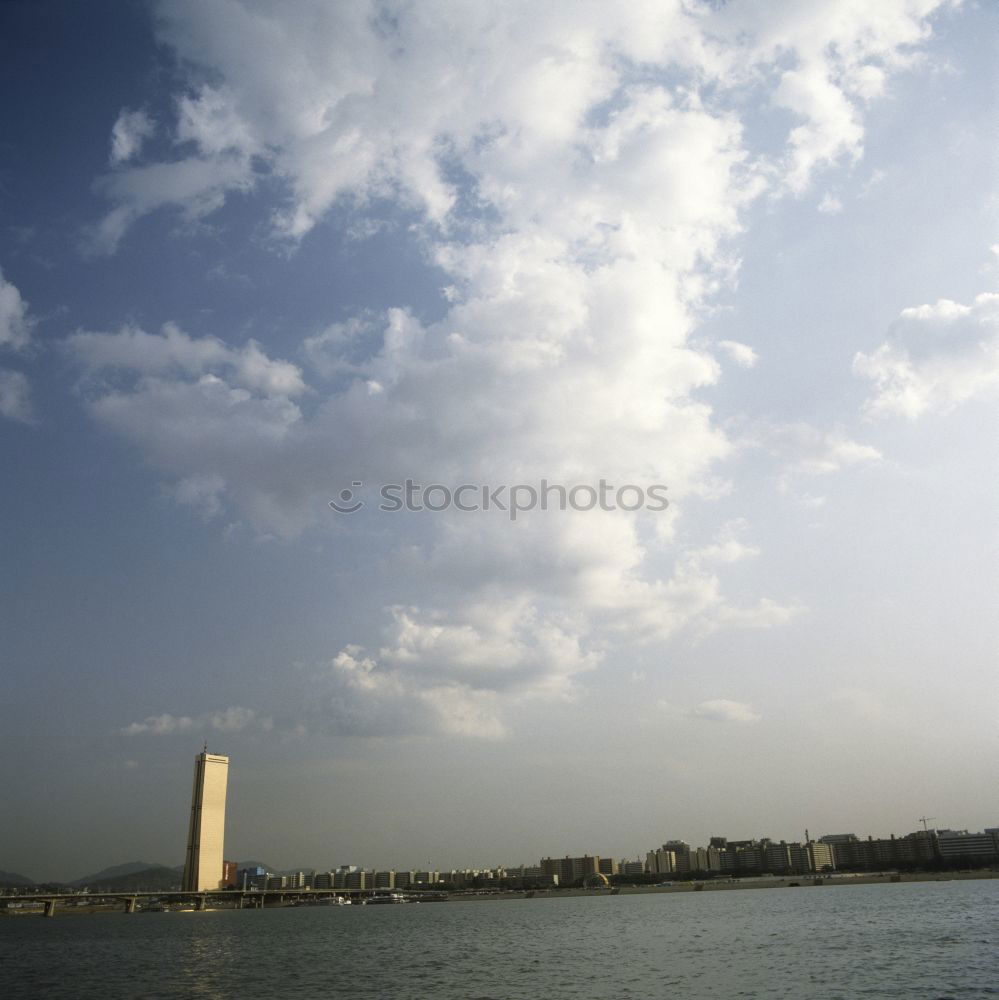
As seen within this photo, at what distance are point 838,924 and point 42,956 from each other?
261 ft

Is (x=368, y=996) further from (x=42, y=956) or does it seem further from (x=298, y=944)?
(x=42, y=956)

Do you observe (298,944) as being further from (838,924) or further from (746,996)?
(746,996)

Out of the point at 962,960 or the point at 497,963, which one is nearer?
the point at 962,960

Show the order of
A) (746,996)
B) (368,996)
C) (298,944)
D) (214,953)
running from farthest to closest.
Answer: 1. (298,944)
2. (214,953)
3. (368,996)
4. (746,996)

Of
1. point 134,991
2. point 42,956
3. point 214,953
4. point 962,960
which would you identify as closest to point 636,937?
point 962,960

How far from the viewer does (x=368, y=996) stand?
42562 millimetres

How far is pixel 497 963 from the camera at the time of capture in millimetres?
57281

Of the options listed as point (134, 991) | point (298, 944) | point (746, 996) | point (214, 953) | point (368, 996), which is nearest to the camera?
point (746, 996)

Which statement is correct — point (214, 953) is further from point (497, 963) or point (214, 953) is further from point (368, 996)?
point (368, 996)

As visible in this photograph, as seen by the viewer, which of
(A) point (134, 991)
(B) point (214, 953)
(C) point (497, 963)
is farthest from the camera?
(B) point (214, 953)

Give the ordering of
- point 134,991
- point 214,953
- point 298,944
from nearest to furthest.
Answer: point 134,991 < point 214,953 < point 298,944

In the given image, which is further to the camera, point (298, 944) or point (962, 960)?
point (298, 944)

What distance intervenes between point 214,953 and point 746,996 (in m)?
57.7

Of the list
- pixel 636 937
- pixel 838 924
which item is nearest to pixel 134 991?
pixel 636 937
